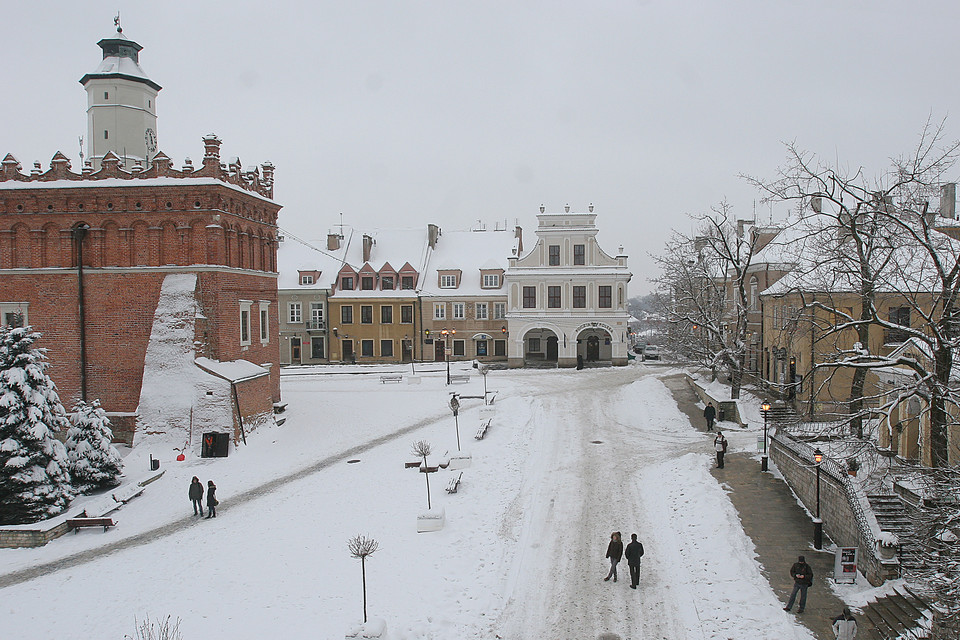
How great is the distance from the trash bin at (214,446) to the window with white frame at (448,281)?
28.2 m

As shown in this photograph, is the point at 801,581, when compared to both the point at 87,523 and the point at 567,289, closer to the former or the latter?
the point at 87,523

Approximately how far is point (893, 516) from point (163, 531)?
18564 mm

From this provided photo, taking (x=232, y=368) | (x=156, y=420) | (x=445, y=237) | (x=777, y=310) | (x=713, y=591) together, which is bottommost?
(x=713, y=591)

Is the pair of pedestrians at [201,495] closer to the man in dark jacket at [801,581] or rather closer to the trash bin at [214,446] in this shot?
the trash bin at [214,446]

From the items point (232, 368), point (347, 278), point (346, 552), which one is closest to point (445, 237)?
point (347, 278)

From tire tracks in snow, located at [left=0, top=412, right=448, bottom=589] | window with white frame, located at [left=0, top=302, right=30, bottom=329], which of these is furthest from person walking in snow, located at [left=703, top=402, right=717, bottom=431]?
window with white frame, located at [left=0, top=302, right=30, bottom=329]

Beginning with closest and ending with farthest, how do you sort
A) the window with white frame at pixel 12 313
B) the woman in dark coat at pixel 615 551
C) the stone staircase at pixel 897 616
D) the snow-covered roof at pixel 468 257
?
the stone staircase at pixel 897 616 < the woman in dark coat at pixel 615 551 < the window with white frame at pixel 12 313 < the snow-covered roof at pixel 468 257

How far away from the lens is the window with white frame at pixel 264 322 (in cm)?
2931

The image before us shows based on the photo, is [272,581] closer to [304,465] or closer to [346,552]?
[346,552]

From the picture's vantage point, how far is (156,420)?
24328 mm

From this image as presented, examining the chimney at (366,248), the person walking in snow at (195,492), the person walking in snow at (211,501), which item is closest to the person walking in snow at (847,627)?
the person walking in snow at (211,501)

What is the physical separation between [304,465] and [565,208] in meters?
30.2

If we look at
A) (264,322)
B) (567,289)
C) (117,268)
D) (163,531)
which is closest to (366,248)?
(567,289)

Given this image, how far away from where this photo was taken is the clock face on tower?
96.8 feet
